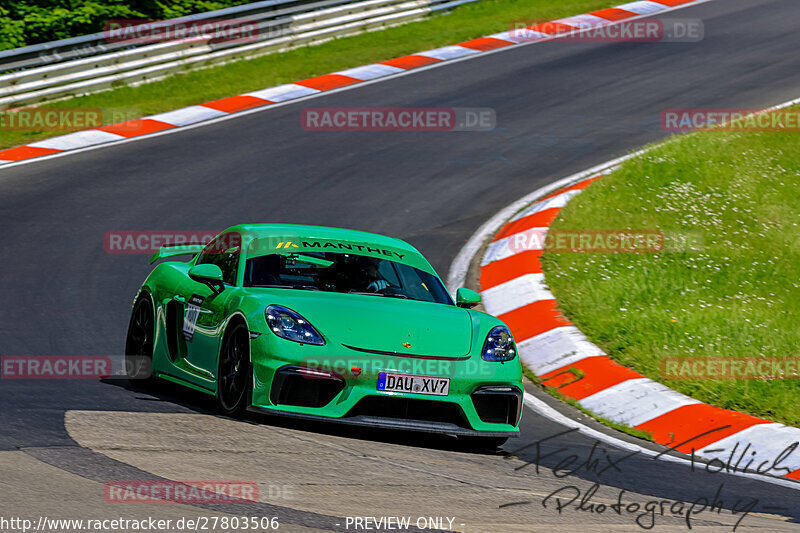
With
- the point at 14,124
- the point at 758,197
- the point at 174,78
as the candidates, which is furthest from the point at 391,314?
the point at 174,78

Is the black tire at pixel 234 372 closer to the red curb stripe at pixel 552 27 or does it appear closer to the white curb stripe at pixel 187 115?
the white curb stripe at pixel 187 115

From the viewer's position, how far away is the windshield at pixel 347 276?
802 centimetres

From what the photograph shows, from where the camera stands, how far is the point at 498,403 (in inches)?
289

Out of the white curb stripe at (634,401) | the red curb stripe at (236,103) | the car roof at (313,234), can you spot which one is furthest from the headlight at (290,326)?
the red curb stripe at (236,103)

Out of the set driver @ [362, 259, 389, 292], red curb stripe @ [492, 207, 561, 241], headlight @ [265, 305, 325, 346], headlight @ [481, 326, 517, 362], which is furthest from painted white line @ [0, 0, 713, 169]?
headlight @ [481, 326, 517, 362]

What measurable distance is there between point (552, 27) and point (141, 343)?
52.2 ft

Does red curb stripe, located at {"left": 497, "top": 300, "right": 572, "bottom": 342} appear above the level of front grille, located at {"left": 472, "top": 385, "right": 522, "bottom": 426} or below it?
below

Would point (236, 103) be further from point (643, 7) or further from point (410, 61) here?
point (643, 7)

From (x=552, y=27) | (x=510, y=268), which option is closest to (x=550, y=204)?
(x=510, y=268)

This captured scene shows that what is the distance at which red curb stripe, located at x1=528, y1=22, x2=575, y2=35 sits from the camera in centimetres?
2283

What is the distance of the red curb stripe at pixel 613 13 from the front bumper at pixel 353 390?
58.0 ft

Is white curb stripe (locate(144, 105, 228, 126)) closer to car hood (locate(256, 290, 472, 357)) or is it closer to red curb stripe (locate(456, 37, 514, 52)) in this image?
red curb stripe (locate(456, 37, 514, 52))

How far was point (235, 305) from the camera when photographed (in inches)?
297

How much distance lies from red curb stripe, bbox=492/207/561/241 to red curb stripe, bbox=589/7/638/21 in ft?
38.0
